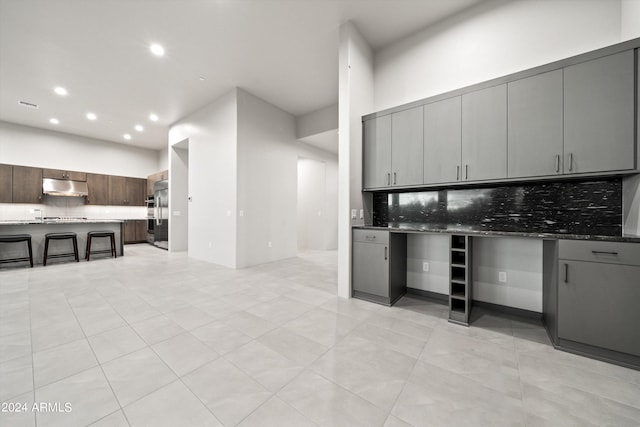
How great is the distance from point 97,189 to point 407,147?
955 centimetres

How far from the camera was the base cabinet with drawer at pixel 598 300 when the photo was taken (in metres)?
1.72

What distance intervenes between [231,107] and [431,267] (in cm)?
466

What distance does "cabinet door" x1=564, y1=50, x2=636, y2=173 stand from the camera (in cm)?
192

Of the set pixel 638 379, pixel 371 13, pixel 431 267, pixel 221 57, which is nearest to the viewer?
pixel 638 379

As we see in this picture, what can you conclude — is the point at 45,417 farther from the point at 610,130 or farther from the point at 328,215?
the point at 328,215

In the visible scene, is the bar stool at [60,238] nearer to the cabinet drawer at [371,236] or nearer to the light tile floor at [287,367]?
the light tile floor at [287,367]

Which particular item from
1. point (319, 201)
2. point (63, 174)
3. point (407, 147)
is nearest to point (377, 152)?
point (407, 147)

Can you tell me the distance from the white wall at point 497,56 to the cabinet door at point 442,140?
463 mm

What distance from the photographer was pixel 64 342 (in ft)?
6.68

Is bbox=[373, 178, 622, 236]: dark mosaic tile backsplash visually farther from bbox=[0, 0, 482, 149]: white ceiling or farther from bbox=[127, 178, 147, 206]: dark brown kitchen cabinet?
bbox=[127, 178, 147, 206]: dark brown kitchen cabinet

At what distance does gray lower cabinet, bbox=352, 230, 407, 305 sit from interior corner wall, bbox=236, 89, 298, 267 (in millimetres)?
2634

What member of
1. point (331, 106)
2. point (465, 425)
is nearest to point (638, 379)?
point (465, 425)

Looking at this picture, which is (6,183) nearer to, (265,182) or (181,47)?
(181,47)

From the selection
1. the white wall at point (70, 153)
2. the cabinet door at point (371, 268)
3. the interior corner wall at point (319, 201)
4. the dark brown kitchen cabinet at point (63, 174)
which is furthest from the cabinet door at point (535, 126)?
the white wall at point (70, 153)
